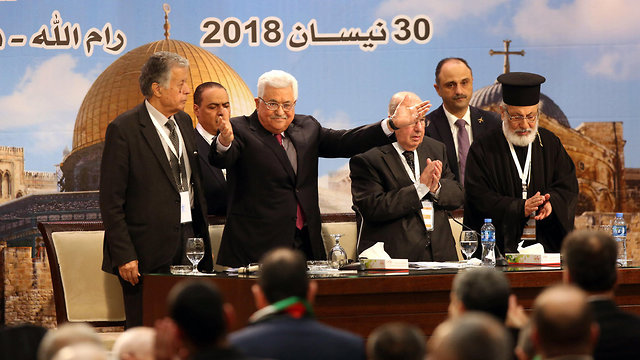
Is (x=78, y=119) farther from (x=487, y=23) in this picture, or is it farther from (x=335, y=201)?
(x=487, y=23)

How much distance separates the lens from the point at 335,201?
7312mm

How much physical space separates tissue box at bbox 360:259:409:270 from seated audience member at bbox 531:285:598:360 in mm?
1957

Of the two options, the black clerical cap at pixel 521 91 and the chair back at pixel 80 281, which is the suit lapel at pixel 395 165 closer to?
the black clerical cap at pixel 521 91

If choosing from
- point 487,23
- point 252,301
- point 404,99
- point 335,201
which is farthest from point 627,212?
point 252,301

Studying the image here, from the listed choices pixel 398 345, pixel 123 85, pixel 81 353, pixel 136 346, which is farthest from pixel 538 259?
pixel 123 85

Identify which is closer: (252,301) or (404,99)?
(252,301)

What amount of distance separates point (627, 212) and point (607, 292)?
4803 millimetres

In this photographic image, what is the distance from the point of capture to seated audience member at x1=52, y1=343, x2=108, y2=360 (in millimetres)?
2202

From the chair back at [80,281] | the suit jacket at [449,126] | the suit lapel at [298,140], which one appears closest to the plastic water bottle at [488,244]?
the suit lapel at [298,140]

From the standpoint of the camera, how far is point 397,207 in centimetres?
480

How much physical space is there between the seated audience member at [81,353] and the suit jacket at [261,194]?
8.72ft

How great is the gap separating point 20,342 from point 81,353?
2.04ft

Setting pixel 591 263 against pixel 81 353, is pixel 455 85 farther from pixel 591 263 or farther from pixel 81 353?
pixel 81 353

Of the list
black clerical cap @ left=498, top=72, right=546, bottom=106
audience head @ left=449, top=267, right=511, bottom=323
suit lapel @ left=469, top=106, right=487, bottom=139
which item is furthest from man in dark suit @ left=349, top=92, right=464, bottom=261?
audience head @ left=449, top=267, right=511, bottom=323
